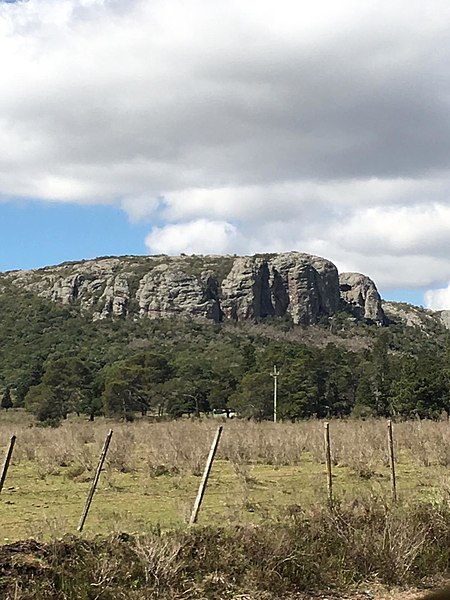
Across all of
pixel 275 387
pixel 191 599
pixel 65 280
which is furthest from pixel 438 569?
pixel 65 280

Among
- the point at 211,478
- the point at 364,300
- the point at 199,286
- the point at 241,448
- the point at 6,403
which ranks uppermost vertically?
the point at 364,300

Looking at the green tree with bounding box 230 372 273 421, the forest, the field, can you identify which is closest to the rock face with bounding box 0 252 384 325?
the forest

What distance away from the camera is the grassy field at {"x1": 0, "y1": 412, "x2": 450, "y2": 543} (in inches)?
507

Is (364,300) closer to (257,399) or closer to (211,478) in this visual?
(257,399)

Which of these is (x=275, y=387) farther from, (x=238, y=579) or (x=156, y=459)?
(x=238, y=579)

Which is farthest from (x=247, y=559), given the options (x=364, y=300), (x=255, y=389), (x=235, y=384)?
(x=364, y=300)

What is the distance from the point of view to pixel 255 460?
24.0 m

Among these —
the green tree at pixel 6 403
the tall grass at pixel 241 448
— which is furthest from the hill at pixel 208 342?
the tall grass at pixel 241 448

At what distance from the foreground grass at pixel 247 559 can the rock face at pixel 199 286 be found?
124586mm

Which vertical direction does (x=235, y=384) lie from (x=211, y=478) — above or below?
above

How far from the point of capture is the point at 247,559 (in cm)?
945

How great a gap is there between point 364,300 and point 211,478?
176 m

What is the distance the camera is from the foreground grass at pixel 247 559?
27.9 feet

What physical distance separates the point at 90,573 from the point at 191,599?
1272 mm
